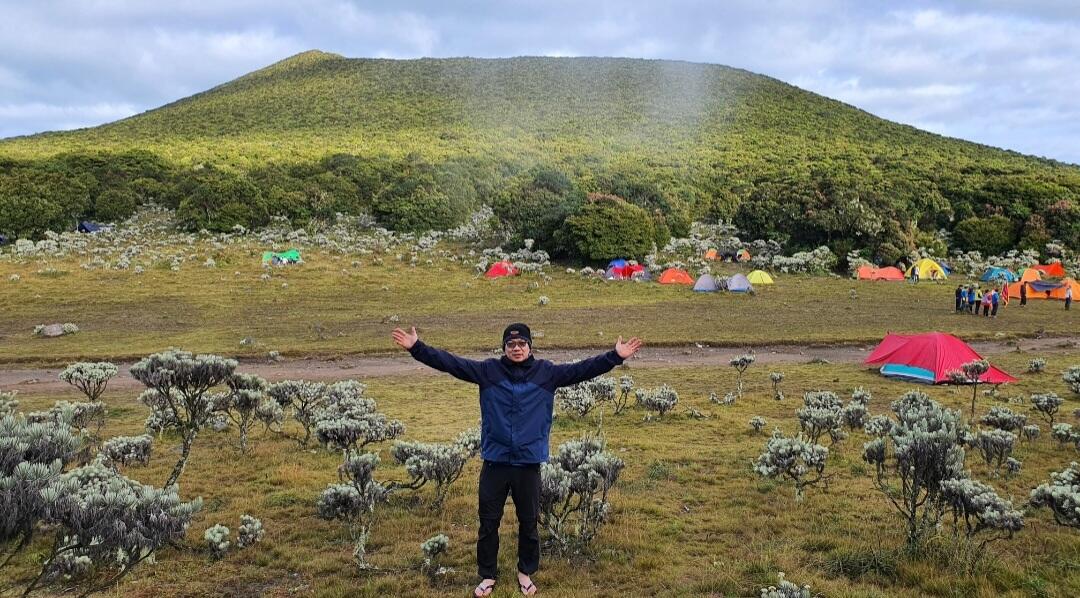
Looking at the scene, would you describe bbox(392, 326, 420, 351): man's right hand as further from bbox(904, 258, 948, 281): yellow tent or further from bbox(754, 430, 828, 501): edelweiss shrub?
bbox(904, 258, 948, 281): yellow tent

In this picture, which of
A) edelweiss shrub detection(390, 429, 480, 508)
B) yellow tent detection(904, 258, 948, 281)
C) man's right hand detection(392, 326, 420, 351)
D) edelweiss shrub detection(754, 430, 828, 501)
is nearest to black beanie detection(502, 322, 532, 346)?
man's right hand detection(392, 326, 420, 351)

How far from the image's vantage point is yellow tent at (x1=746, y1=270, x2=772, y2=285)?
41594mm

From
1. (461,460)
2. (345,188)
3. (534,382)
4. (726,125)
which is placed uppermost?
(726,125)

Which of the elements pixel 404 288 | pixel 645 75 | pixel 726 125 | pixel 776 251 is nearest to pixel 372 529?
pixel 404 288

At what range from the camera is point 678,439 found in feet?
41.8

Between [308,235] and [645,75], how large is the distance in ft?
344

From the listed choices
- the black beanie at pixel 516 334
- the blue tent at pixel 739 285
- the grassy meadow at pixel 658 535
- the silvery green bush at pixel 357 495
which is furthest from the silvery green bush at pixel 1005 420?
the blue tent at pixel 739 285

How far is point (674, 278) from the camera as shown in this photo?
42.5 metres

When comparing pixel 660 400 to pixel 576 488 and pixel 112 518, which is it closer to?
pixel 576 488

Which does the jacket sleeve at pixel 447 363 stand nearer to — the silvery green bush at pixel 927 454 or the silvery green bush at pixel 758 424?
the silvery green bush at pixel 927 454

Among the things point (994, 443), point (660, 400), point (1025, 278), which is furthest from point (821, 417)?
point (1025, 278)

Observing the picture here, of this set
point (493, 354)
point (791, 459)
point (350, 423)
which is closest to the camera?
point (350, 423)

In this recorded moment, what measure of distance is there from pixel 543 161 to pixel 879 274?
164 feet

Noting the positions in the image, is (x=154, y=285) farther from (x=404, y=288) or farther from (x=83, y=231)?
(x=83, y=231)
